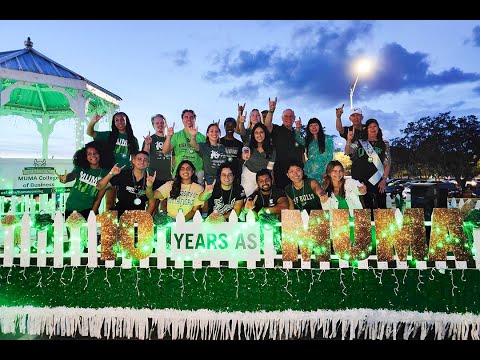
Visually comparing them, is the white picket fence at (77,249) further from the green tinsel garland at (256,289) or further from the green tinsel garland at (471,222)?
the green tinsel garland at (471,222)

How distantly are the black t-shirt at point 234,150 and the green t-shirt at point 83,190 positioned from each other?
6.89 ft

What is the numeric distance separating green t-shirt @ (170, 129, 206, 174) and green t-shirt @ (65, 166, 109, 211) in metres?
1.48

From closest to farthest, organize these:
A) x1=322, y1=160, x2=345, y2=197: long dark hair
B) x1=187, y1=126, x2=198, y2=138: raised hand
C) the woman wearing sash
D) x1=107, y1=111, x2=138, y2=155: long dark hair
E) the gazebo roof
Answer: x1=322, y1=160, x2=345, y2=197: long dark hair < the woman wearing sash < x1=107, y1=111, x2=138, y2=155: long dark hair < x1=187, y1=126, x2=198, y2=138: raised hand < the gazebo roof

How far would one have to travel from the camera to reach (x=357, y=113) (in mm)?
6105

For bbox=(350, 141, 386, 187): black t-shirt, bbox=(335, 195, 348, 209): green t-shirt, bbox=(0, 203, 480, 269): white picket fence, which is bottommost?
bbox=(0, 203, 480, 269): white picket fence

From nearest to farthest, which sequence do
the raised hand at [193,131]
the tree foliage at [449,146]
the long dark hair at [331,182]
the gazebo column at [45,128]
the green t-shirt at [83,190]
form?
the long dark hair at [331,182]
the green t-shirt at [83,190]
the raised hand at [193,131]
the gazebo column at [45,128]
the tree foliage at [449,146]

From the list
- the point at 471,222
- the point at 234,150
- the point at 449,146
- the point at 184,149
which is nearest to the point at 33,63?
the point at 184,149

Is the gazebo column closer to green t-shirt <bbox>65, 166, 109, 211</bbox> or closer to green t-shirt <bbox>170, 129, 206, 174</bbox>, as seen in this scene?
green t-shirt <bbox>170, 129, 206, 174</bbox>

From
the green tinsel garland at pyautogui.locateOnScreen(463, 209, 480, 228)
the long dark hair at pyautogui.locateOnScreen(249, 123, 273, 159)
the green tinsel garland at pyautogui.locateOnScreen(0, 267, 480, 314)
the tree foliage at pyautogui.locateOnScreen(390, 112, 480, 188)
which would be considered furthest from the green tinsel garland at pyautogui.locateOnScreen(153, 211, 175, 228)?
the tree foliage at pyautogui.locateOnScreen(390, 112, 480, 188)

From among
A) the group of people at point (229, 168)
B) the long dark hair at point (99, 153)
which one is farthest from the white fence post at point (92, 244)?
the long dark hair at point (99, 153)

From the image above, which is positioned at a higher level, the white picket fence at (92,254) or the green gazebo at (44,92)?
the green gazebo at (44,92)

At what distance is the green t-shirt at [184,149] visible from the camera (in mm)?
6123

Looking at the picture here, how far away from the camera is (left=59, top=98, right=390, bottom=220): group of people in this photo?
15.9ft
